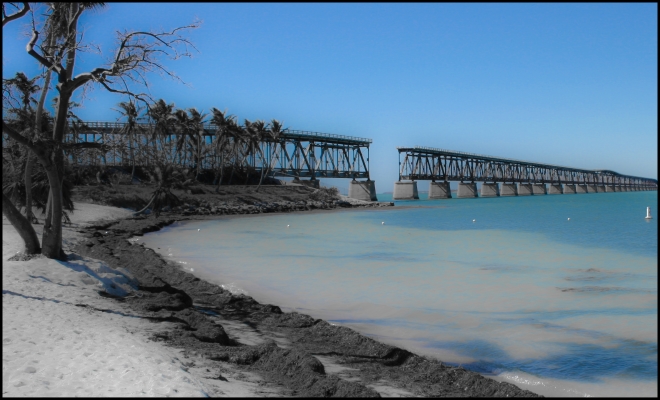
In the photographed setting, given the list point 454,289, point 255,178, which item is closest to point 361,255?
point 454,289

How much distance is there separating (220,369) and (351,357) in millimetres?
2254

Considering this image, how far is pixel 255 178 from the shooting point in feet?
295

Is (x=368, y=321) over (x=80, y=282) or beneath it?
beneath

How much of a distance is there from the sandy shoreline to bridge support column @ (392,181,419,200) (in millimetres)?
126279

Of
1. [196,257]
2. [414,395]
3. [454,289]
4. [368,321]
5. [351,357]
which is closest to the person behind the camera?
[414,395]

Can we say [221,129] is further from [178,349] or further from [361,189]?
[178,349]

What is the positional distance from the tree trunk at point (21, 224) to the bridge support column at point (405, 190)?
126229mm

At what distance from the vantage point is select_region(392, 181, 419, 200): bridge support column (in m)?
137

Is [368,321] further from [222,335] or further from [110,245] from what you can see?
[110,245]

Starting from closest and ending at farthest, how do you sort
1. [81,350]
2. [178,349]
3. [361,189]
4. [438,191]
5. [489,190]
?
[81,350] → [178,349] → [361,189] → [438,191] → [489,190]

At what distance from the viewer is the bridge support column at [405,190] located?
137m

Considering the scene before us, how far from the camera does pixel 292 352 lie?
7859 millimetres

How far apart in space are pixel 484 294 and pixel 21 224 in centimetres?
1215

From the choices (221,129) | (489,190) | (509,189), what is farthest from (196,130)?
(509,189)
